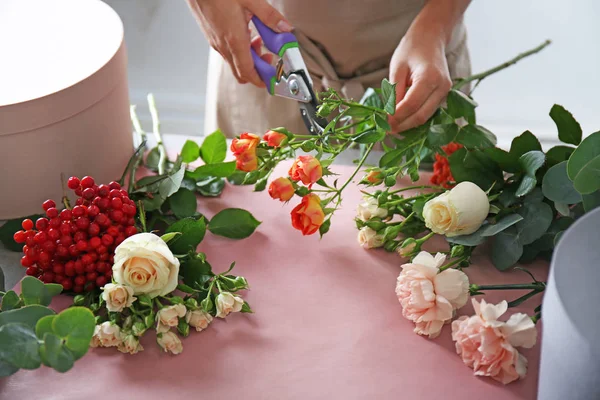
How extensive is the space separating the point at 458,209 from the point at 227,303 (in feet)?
0.68

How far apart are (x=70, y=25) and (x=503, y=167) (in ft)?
1.56

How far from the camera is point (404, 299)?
0.55 m

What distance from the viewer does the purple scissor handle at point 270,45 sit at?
70 cm

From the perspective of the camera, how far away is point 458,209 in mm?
574

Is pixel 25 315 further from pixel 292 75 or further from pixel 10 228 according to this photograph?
pixel 292 75

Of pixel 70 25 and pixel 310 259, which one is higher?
pixel 70 25

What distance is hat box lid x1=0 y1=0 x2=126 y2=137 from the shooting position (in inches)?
24.5

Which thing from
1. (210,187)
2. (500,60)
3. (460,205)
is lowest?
(500,60)

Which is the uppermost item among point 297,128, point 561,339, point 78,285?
point 561,339

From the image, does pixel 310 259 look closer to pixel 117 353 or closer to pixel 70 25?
pixel 117 353

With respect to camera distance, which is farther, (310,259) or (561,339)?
(310,259)

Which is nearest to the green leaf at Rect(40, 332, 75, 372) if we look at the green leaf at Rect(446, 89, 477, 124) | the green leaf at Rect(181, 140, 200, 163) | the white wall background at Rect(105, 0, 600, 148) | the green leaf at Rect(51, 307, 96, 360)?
the green leaf at Rect(51, 307, 96, 360)

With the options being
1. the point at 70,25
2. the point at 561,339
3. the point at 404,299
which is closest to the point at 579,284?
the point at 561,339

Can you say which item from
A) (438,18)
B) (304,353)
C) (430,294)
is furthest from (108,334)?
(438,18)
